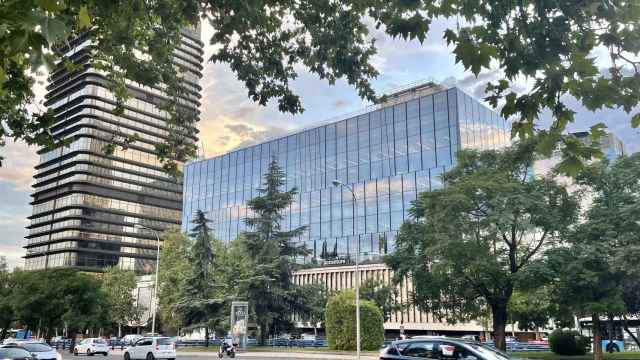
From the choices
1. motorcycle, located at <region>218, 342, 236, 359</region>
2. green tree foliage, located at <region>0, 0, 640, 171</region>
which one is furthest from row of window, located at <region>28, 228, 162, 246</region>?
green tree foliage, located at <region>0, 0, 640, 171</region>

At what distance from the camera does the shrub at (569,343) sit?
32469mm

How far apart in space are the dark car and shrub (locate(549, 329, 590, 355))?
22489 millimetres

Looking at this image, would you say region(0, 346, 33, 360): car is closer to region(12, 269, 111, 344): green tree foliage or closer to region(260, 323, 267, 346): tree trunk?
region(260, 323, 267, 346): tree trunk

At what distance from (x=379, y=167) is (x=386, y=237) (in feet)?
32.5

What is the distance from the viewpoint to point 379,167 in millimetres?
74125

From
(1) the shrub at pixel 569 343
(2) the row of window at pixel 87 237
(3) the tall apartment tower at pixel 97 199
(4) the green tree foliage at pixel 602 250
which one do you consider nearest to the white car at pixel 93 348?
(1) the shrub at pixel 569 343

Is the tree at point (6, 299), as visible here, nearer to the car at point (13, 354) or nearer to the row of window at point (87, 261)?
the car at point (13, 354)

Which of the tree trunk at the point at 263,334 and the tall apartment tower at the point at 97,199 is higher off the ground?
the tall apartment tower at the point at 97,199

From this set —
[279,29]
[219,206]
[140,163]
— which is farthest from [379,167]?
[140,163]

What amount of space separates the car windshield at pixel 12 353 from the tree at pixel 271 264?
1090 inches

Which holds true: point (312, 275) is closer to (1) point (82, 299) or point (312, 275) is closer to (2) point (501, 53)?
(1) point (82, 299)

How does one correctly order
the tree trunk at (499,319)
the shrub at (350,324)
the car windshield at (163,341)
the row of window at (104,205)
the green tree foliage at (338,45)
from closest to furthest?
the green tree foliage at (338,45) → the tree trunk at (499,319) → the car windshield at (163,341) → the shrub at (350,324) → the row of window at (104,205)

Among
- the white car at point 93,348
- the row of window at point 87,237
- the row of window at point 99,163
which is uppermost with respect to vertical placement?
the row of window at point 99,163

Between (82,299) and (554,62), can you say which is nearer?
(554,62)
